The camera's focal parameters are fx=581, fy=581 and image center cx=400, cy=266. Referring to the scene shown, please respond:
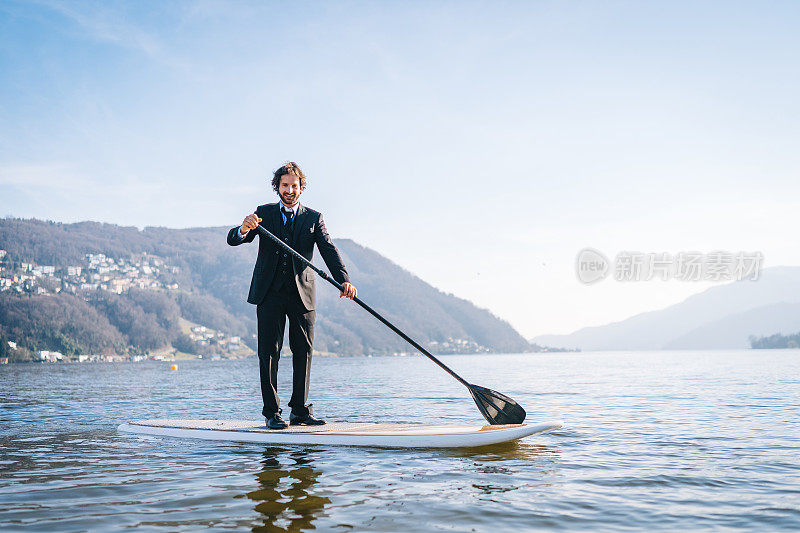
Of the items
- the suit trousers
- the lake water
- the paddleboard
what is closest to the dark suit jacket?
the suit trousers

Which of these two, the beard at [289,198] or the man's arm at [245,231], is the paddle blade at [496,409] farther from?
the man's arm at [245,231]

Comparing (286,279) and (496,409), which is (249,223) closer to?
(286,279)

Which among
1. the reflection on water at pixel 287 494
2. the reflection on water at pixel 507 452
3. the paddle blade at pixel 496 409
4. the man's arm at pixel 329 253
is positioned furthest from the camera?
the paddle blade at pixel 496 409

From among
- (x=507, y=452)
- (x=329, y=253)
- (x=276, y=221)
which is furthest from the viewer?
(x=329, y=253)

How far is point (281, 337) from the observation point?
7.35 metres

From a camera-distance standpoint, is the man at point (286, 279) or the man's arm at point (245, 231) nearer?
the man's arm at point (245, 231)

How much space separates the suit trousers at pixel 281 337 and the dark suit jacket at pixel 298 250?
0.39 feet

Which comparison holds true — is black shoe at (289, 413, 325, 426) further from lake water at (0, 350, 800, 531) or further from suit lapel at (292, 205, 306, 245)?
suit lapel at (292, 205, 306, 245)

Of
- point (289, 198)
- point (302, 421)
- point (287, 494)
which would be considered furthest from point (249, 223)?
point (287, 494)

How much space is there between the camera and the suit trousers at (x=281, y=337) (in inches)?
276

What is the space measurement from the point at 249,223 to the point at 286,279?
830 millimetres

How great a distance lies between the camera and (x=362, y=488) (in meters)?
4.83

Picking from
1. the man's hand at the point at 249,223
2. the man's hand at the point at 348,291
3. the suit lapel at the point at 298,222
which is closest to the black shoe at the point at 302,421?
the man's hand at the point at 348,291

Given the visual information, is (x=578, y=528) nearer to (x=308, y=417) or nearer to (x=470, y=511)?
(x=470, y=511)
